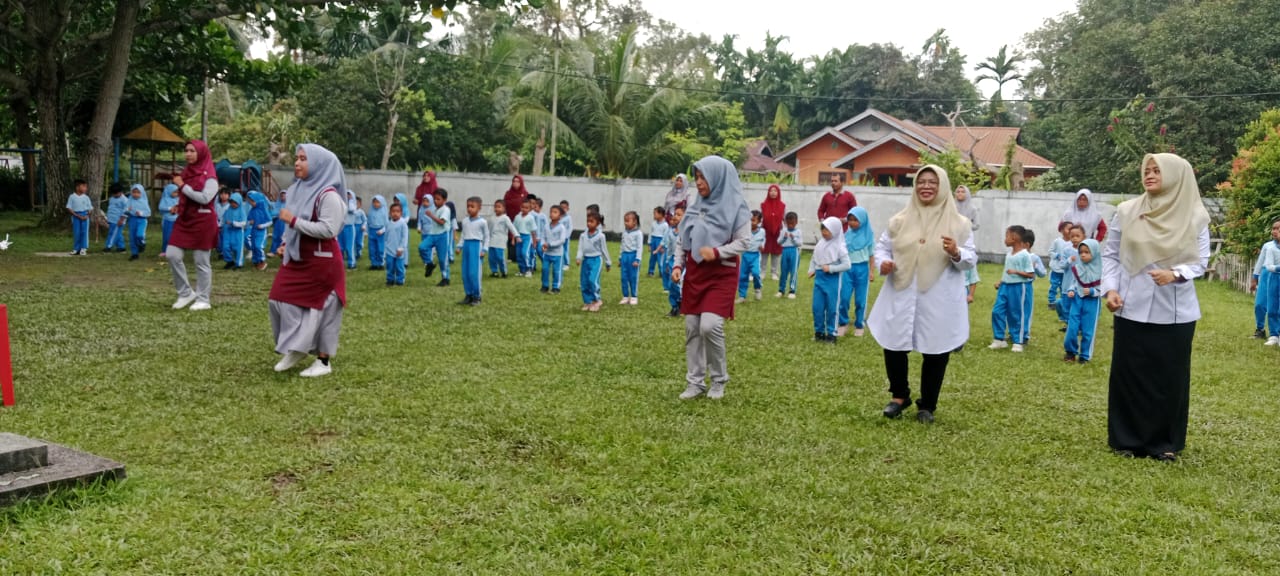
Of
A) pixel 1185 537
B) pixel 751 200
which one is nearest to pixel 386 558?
pixel 1185 537

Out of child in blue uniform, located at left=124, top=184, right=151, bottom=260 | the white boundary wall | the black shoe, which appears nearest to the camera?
the black shoe

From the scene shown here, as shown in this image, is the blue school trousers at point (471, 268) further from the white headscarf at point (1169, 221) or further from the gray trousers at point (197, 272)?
the white headscarf at point (1169, 221)

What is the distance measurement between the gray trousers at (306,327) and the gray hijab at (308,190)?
37 centimetres

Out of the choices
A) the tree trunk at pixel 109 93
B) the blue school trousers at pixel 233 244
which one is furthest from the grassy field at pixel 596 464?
the tree trunk at pixel 109 93

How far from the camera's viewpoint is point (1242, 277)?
53.2 feet

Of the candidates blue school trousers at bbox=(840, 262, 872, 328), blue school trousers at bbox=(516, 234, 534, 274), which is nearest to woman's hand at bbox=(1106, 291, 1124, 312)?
blue school trousers at bbox=(840, 262, 872, 328)

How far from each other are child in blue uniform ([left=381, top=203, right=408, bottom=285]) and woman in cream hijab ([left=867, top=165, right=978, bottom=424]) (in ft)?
28.3

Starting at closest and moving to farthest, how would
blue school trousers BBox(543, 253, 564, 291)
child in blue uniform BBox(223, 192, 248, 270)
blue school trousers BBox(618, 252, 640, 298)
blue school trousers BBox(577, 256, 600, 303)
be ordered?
blue school trousers BBox(577, 256, 600, 303)
blue school trousers BBox(618, 252, 640, 298)
blue school trousers BBox(543, 253, 564, 291)
child in blue uniform BBox(223, 192, 248, 270)

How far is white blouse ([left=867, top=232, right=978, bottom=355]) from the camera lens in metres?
5.92

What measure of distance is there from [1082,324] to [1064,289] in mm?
1230

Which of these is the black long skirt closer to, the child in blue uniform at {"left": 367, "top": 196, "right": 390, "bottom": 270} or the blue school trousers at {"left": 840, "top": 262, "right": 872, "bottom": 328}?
the blue school trousers at {"left": 840, "top": 262, "right": 872, "bottom": 328}

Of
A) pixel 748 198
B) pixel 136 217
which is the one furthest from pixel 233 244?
pixel 748 198

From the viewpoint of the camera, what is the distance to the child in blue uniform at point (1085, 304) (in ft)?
28.1

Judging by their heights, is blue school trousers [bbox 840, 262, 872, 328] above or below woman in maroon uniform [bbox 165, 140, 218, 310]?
below
